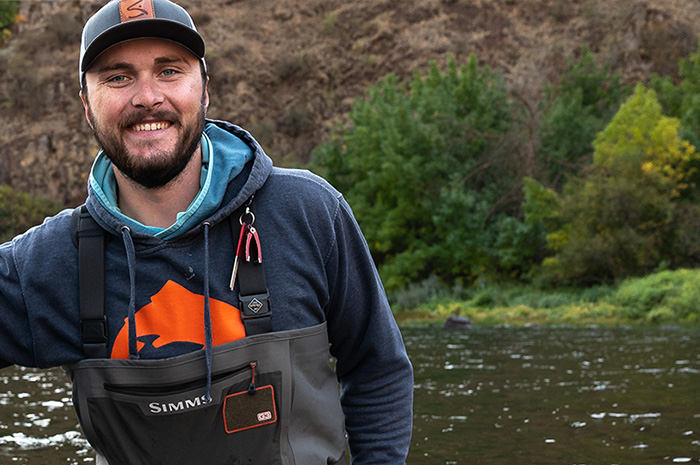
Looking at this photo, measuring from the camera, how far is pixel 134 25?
235 centimetres

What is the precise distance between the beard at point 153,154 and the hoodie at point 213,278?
10cm

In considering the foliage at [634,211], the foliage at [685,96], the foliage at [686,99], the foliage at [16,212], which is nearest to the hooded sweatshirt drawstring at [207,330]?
the foliage at [634,211]

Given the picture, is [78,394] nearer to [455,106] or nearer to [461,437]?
[461,437]

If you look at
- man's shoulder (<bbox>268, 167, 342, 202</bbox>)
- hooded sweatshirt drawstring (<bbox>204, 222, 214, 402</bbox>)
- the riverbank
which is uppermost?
man's shoulder (<bbox>268, 167, 342, 202</bbox>)

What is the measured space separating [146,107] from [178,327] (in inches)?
23.8

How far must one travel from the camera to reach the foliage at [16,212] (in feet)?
167

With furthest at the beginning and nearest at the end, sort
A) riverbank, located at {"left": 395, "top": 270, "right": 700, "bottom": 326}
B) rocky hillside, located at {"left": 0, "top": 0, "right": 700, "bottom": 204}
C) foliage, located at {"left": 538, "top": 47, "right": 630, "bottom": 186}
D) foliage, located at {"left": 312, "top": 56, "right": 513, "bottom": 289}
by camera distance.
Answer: rocky hillside, located at {"left": 0, "top": 0, "right": 700, "bottom": 204}, foliage, located at {"left": 538, "top": 47, "right": 630, "bottom": 186}, foliage, located at {"left": 312, "top": 56, "right": 513, "bottom": 289}, riverbank, located at {"left": 395, "top": 270, "right": 700, "bottom": 326}

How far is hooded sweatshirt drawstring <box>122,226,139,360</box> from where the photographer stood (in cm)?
238

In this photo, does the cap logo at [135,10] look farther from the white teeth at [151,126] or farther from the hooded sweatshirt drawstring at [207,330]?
the hooded sweatshirt drawstring at [207,330]

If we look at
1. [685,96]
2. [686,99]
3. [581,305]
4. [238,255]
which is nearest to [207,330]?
[238,255]

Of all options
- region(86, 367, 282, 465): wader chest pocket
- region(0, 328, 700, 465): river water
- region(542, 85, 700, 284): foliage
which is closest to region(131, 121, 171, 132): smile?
region(86, 367, 282, 465): wader chest pocket

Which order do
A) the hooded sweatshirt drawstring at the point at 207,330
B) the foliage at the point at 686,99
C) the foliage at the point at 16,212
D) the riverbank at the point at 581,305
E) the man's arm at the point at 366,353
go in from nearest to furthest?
the hooded sweatshirt drawstring at the point at 207,330
the man's arm at the point at 366,353
the riverbank at the point at 581,305
the foliage at the point at 686,99
the foliage at the point at 16,212

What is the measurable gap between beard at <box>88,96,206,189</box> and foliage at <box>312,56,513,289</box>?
35098mm

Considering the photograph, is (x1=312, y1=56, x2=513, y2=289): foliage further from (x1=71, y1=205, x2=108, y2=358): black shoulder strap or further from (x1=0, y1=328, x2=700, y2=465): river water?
(x1=71, y1=205, x2=108, y2=358): black shoulder strap
